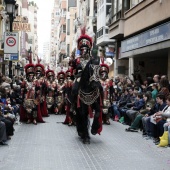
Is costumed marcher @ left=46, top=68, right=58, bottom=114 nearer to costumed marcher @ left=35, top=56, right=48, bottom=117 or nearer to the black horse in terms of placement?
costumed marcher @ left=35, top=56, right=48, bottom=117

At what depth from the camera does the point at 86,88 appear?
1152 centimetres

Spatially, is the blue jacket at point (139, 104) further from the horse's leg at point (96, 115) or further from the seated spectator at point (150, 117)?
the horse's leg at point (96, 115)

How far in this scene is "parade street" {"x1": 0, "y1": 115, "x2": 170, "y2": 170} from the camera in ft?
28.5

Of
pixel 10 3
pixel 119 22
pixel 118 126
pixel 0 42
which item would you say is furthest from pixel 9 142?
pixel 0 42

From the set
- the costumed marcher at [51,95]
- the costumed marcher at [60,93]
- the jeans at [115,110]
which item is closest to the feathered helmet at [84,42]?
the jeans at [115,110]

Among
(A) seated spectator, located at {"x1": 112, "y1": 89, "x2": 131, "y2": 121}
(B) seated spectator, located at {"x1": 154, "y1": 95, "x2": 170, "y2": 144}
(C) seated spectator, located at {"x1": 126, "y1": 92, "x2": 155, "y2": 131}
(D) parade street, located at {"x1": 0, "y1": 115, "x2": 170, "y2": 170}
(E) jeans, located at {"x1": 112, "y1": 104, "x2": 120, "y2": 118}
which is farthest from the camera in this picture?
(E) jeans, located at {"x1": 112, "y1": 104, "x2": 120, "y2": 118}

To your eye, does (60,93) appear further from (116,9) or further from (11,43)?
(116,9)

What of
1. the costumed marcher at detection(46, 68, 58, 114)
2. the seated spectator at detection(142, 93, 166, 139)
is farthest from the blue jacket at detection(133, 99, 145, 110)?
the costumed marcher at detection(46, 68, 58, 114)

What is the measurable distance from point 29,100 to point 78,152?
6063mm

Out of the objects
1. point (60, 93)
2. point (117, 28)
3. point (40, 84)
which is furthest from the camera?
point (117, 28)

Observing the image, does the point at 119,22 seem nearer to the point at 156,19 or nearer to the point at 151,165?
the point at 156,19

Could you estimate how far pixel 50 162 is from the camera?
891 cm

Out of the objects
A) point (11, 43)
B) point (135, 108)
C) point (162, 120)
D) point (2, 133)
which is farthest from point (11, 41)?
point (162, 120)

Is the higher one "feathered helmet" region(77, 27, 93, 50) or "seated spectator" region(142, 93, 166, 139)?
"feathered helmet" region(77, 27, 93, 50)
